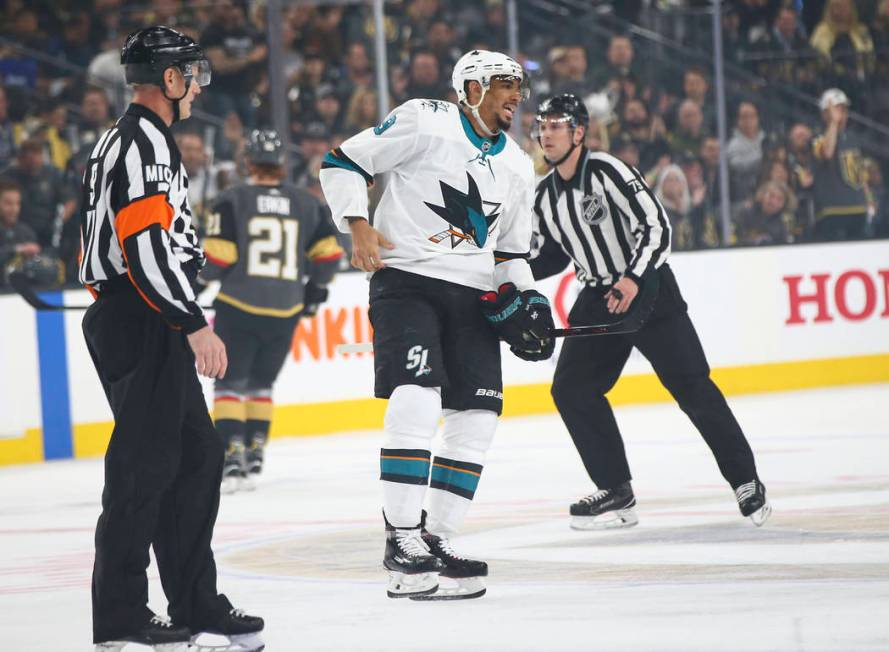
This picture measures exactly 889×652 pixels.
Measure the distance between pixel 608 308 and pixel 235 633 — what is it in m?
2.12

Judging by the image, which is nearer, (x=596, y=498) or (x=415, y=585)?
(x=415, y=585)

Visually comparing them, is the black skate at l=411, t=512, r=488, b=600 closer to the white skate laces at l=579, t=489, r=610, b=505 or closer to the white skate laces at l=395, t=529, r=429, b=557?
the white skate laces at l=395, t=529, r=429, b=557

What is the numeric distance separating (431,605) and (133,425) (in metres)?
1.02

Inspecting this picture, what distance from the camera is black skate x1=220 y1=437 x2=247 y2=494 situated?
6.61 metres

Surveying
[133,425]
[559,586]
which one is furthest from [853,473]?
[133,425]

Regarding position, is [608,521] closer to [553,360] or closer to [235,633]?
[235,633]

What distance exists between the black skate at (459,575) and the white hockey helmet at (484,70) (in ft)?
3.87

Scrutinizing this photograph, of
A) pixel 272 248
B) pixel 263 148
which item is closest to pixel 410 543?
pixel 272 248

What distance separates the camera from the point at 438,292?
3.98 meters

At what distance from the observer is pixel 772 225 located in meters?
10.1

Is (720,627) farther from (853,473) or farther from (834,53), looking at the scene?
(834,53)

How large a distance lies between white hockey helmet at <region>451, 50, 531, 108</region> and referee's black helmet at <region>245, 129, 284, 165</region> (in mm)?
2769

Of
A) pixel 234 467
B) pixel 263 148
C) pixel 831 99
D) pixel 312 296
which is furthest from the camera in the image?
pixel 831 99

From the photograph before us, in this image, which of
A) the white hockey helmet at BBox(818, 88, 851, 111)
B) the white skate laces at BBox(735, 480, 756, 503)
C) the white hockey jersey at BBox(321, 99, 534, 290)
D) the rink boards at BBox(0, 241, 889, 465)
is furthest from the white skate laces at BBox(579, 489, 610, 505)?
the white hockey helmet at BBox(818, 88, 851, 111)
